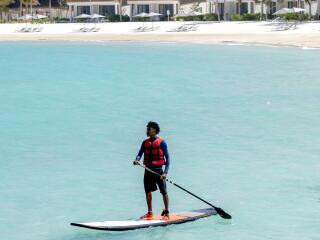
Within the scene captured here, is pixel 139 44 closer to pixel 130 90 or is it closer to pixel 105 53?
pixel 105 53

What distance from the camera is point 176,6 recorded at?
390 ft

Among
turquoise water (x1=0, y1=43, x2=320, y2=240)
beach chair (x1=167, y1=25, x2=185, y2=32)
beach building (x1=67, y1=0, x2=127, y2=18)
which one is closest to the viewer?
turquoise water (x1=0, y1=43, x2=320, y2=240)

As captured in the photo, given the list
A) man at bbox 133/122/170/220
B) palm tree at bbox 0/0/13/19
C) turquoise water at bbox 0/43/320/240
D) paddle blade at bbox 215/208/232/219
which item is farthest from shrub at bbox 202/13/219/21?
man at bbox 133/122/170/220

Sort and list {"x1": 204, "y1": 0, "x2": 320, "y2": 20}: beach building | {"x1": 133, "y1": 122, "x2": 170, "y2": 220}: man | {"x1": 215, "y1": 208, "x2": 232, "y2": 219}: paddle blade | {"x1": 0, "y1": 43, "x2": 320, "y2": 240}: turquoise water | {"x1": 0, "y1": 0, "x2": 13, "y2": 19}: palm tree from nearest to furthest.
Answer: {"x1": 133, "y1": 122, "x2": 170, "y2": 220}: man < {"x1": 215, "y1": 208, "x2": 232, "y2": 219}: paddle blade < {"x1": 0, "y1": 43, "x2": 320, "y2": 240}: turquoise water < {"x1": 204, "y1": 0, "x2": 320, "y2": 20}: beach building < {"x1": 0, "y1": 0, "x2": 13, "y2": 19}: palm tree

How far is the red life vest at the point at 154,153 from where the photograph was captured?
16.8 metres

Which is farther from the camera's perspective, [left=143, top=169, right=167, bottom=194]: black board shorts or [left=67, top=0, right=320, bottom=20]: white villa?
[left=67, top=0, right=320, bottom=20]: white villa

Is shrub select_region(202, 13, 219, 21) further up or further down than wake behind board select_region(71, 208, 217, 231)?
further up

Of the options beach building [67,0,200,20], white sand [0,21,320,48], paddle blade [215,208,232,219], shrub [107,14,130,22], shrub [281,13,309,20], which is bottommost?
white sand [0,21,320,48]

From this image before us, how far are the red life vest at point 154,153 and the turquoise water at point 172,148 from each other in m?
1.78

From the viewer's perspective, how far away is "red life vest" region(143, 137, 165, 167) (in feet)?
55.1

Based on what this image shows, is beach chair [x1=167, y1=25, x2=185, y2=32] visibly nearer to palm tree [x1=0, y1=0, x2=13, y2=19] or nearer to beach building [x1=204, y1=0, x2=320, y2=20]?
beach building [x1=204, y1=0, x2=320, y2=20]

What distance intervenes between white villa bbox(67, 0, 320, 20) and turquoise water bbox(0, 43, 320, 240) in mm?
46739

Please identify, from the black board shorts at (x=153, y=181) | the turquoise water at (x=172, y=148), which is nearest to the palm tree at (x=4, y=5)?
the turquoise water at (x=172, y=148)

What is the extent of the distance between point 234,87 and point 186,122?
586 inches
